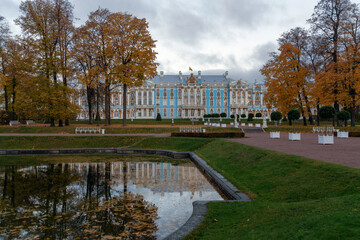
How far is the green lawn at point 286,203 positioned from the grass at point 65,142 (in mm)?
12081

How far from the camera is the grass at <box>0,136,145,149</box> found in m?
22.2

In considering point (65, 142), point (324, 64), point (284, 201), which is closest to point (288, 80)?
point (324, 64)

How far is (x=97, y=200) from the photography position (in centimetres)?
848

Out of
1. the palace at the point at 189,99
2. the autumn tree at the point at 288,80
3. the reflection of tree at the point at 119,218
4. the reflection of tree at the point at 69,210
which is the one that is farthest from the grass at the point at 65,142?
the palace at the point at 189,99

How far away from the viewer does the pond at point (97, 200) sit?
20.2 ft

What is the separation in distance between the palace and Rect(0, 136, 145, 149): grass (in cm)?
5719

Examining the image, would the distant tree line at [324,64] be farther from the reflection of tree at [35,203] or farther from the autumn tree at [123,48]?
the reflection of tree at [35,203]

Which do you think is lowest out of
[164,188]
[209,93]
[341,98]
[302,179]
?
[164,188]

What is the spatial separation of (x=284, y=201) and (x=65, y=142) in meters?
20.1

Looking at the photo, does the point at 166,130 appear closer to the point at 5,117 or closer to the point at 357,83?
the point at 357,83

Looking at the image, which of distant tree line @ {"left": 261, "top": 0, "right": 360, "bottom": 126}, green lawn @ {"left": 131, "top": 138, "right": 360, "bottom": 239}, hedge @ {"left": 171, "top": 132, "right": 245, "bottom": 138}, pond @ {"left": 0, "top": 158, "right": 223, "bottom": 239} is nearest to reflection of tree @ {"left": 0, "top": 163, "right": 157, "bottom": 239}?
pond @ {"left": 0, "top": 158, "right": 223, "bottom": 239}

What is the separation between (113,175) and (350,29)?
33061 millimetres

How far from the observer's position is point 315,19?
33.5 metres

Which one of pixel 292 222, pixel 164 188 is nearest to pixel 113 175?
pixel 164 188
